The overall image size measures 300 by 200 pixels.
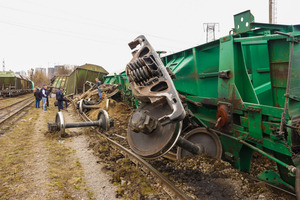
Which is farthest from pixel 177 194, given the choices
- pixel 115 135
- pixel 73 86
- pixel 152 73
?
pixel 73 86

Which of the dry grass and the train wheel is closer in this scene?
the dry grass

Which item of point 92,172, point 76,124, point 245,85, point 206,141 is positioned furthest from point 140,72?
point 76,124

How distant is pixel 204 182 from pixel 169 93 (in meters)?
1.51

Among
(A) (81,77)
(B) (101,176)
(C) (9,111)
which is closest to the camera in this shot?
(B) (101,176)

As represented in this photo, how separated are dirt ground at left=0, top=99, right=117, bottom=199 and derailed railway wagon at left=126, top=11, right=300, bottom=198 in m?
1.07

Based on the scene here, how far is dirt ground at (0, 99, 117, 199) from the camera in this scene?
3.18 m

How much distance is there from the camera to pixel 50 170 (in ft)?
13.1

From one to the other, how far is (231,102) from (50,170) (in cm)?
352

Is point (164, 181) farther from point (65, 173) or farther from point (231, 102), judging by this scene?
point (65, 173)

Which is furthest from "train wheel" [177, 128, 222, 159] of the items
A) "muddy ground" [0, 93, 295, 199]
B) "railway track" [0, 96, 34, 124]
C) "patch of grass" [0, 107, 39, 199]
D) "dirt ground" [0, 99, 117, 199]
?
"railway track" [0, 96, 34, 124]

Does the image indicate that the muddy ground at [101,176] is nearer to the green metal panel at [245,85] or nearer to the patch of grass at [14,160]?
the patch of grass at [14,160]

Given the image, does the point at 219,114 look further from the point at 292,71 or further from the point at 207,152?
the point at 292,71

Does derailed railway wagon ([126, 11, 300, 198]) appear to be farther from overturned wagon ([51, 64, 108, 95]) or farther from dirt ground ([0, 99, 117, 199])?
overturned wagon ([51, 64, 108, 95])

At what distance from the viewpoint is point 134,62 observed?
3420 millimetres
